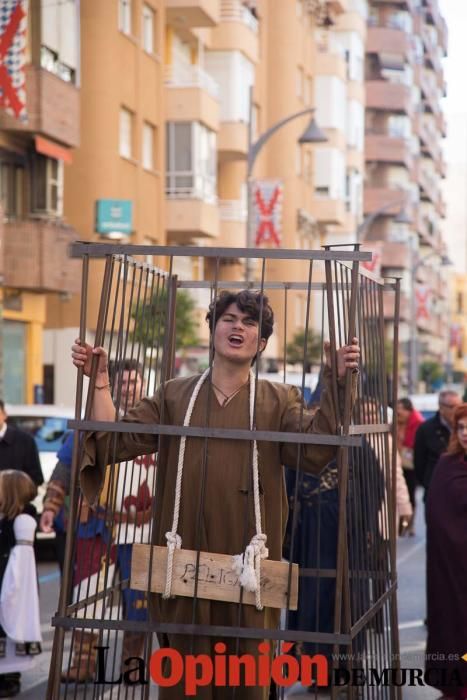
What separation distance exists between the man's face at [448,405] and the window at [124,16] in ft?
77.6

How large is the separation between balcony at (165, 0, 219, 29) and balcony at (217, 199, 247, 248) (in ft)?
20.7

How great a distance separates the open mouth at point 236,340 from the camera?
5.94 metres

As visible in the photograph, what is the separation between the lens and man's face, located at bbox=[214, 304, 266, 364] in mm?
5930

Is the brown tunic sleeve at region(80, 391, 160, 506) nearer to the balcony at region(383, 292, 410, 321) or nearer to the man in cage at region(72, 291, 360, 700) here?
the man in cage at region(72, 291, 360, 700)

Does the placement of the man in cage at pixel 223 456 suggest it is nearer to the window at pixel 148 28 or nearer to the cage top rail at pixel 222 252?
the cage top rail at pixel 222 252

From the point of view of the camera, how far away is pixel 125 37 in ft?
126

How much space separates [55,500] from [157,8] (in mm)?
32224

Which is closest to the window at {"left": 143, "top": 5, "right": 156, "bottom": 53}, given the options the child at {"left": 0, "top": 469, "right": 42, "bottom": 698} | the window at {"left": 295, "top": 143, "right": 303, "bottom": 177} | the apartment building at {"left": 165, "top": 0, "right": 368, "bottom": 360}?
the apartment building at {"left": 165, "top": 0, "right": 368, "bottom": 360}

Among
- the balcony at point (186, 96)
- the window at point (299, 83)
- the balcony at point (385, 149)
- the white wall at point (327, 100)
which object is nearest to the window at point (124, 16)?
the balcony at point (186, 96)

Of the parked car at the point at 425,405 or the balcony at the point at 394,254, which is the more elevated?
the balcony at the point at 394,254

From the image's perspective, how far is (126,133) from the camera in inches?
1544

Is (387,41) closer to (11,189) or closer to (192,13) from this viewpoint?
(192,13)

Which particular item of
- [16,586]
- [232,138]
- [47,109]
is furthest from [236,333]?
[232,138]

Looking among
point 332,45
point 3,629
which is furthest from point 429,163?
point 3,629
